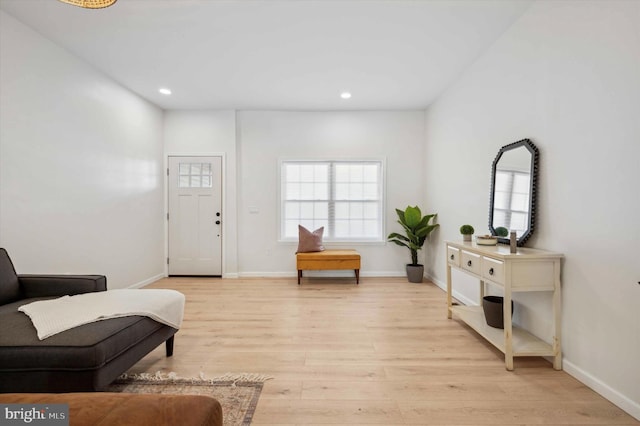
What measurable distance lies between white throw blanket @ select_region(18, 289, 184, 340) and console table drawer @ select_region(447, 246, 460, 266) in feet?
8.05

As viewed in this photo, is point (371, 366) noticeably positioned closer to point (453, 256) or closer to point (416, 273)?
A: point (453, 256)

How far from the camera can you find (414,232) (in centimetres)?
461

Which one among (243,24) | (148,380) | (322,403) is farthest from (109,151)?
(322,403)

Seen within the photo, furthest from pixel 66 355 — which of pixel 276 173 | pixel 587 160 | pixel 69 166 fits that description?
pixel 276 173

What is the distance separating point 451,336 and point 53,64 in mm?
4604

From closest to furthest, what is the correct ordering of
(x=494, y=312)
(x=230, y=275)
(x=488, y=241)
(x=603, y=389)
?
(x=603, y=389) < (x=494, y=312) < (x=488, y=241) < (x=230, y=275)

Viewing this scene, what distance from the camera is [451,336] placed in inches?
104

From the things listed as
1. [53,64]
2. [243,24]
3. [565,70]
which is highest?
[243,24]

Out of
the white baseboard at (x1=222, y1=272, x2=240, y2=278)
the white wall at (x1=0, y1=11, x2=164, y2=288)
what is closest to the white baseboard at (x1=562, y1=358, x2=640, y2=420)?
the white baseboard at (x1=222, y1=272, x2=240, y2=278)

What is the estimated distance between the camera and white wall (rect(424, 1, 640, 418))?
168 cm

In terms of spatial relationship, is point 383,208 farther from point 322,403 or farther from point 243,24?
point 322,403

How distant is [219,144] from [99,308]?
360 centimetres

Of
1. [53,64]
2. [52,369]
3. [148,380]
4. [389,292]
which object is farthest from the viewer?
[389,292]

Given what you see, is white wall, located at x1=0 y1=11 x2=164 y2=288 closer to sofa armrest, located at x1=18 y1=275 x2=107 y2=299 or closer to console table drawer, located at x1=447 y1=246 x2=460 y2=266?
sofa armrest, located at x1=18 y1=275 x2=107 y2=299
